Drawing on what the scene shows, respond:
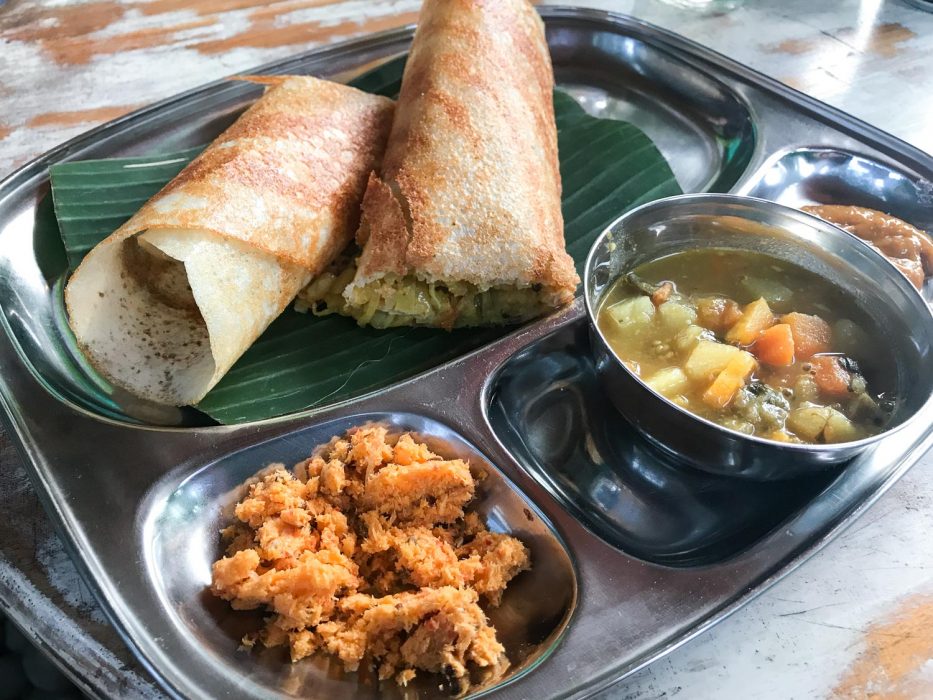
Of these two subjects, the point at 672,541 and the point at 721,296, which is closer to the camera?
the point at 672,541

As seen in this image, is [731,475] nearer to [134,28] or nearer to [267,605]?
[267,605]

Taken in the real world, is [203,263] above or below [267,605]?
above

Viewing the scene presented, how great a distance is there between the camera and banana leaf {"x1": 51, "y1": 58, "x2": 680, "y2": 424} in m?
1.92

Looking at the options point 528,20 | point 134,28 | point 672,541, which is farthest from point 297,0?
point 672,541

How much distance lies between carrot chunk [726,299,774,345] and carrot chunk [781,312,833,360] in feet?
0.15

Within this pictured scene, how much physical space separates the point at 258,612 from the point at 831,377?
4.67ft

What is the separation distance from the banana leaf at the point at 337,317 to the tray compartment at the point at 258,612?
0.58ft

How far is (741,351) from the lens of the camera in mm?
1749

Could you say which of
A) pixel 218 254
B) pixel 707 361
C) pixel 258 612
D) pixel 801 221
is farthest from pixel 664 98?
pixel 258 612

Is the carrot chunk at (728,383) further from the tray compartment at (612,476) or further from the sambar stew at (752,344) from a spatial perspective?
the tray compartment at (612,476)

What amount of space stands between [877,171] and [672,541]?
1.69 metres

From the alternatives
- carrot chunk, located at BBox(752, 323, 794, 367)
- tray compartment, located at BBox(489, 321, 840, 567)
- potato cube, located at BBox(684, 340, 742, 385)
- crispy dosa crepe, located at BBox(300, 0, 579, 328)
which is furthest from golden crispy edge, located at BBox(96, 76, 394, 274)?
carrot chunk, located at BBox(752, 323, 794, 367)

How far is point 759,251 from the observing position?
2.03 metres

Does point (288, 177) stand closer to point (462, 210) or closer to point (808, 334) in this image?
point (462, 210)
